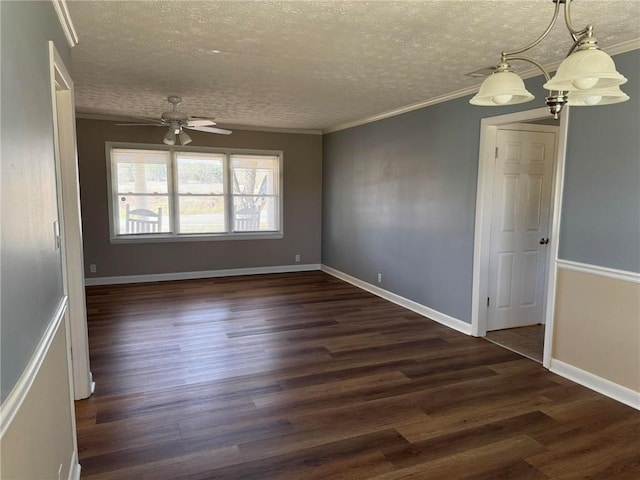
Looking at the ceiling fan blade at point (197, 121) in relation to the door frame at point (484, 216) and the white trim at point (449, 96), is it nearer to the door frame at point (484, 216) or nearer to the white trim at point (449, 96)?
the white trim at point (449, 96)

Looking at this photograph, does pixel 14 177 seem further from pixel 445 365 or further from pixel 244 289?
pixel 244 289

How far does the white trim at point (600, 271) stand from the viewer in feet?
9.66

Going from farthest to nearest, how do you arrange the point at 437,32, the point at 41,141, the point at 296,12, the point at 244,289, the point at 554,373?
1. the point at 244,289
2. the point at 554,373
3. the point at 437,32
4. the point at 296,12
5. the point at 41,141

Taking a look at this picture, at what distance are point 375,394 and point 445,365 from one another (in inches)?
34.4

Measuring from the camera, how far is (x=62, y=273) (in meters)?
2.17

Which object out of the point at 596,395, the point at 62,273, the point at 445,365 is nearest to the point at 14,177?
the point at 62,273

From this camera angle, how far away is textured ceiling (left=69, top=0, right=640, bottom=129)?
243cm

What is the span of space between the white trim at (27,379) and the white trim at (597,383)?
361 cm

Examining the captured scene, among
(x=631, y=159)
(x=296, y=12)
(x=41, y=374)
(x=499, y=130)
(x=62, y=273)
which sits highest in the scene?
(x=296, y=12)

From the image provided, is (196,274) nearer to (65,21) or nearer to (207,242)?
(207,242)

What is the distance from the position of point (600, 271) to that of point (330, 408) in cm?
226

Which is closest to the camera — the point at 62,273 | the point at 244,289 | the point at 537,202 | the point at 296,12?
the point at 62,273

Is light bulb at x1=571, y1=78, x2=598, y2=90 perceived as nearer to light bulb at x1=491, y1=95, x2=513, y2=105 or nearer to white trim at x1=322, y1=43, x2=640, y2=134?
light bulb at x1=491, y1=95, x2=513, y2=105

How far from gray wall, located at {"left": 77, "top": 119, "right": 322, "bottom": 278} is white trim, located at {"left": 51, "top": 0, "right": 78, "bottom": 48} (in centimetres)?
377
